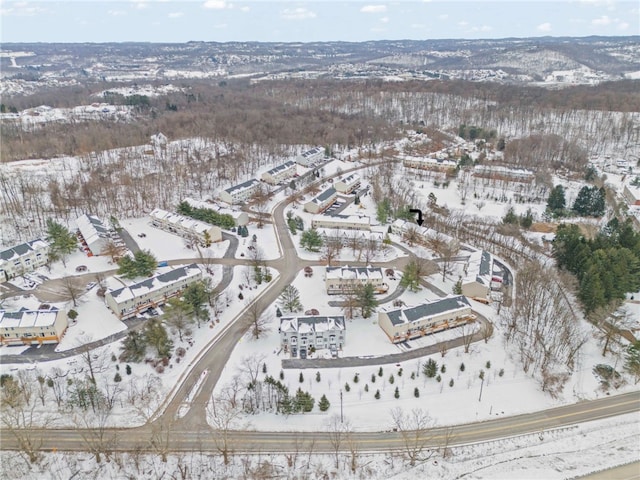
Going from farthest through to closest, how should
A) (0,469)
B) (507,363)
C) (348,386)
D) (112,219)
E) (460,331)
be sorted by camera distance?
(112,219) → (460,331) → (507,363) → (348,386) → (0,469)

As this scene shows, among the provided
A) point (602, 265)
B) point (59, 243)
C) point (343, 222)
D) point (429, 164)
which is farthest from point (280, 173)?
point (602, 265)

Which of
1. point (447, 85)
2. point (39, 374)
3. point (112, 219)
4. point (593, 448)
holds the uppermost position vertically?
point (447, 85)

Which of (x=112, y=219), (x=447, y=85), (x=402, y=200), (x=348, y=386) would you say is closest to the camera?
(x=348, y=386)

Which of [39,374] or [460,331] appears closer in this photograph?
[39,374]

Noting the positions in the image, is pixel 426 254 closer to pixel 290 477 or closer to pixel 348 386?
pixel 348 386

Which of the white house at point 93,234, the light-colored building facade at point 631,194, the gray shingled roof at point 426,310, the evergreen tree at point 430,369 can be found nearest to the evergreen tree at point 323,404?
the evergreen tree at point 430,369

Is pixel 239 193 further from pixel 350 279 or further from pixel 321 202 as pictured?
pixel 350 279

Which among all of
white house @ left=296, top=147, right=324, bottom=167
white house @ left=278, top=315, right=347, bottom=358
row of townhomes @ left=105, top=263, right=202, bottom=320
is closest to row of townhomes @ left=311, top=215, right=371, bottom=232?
row of townhomes @ left=105, top=263, right=202, bottom=320

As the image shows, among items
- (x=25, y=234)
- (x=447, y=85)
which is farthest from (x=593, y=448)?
(x=447, y=85)
